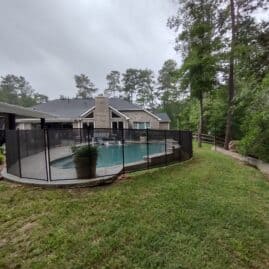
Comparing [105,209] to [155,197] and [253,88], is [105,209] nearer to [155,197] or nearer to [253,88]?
[155,197]

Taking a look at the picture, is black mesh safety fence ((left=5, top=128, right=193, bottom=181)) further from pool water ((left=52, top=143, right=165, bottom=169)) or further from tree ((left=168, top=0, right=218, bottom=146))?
tree ((left=168, top=0, right=218, bottom=146))

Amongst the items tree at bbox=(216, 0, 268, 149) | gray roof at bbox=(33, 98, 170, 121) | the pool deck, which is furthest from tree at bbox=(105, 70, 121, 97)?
the pool deck

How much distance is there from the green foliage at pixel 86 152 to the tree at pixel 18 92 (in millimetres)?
Result: 54933

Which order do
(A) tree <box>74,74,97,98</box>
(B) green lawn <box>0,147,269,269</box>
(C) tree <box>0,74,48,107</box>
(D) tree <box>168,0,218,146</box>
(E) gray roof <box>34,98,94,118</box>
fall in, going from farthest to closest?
(A) tree <box>74,74,97,98</box>
(C) tree <box>0,74,48,107</box>
(E) gray roof <box>34,98,94,118</box>
(D) tree <box>168,0,218,146</box>
(B) green lawn <box>0,147,269,269</box>

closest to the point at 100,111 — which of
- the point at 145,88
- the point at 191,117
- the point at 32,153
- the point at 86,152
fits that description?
the point at 191,117

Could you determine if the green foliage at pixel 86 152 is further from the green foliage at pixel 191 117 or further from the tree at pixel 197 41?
the green foliage at pixel 191 117

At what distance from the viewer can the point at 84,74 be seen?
5922 centimetres

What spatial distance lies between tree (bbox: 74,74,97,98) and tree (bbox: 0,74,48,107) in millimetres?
11391

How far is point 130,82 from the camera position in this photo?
53.6 metres

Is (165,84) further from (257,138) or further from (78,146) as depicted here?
(78,146)

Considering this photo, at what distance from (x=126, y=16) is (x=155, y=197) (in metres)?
12.4

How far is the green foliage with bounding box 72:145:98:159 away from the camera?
6594 millimetres

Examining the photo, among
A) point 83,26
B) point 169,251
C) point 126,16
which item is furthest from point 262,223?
point 83,26

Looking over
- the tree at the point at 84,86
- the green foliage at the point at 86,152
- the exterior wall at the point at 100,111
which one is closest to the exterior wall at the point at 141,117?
the exterior wall at the point at 100,111
